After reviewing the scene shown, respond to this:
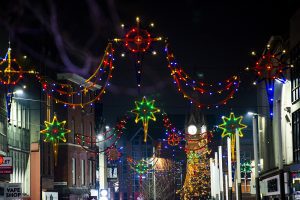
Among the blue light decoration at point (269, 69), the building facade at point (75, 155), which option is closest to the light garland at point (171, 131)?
the blue light decoration at point (269, 69)

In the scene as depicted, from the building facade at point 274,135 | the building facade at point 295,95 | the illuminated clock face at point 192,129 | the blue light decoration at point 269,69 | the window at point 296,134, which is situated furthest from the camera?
the illuminated clock face at point 192,129

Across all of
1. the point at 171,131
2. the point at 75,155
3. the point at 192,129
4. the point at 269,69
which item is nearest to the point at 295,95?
the point at 171,131

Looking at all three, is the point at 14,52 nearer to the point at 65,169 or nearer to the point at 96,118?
the point at 65,169

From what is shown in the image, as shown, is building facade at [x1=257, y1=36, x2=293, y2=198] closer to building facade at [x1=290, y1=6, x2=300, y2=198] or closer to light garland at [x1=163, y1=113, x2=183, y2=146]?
building facade at [x1=290, y1=6, x2=300, y2=198]

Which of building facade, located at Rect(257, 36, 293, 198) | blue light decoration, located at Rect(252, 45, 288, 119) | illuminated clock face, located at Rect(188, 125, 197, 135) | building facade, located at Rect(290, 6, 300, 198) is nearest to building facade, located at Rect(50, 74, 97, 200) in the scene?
building facade, located at Rect(257, 36, 293, 198)

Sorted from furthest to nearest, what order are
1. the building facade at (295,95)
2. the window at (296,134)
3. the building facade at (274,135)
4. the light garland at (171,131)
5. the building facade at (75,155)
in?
the building facade at (75,155)
the building facade at (274,135)
the light garland at (171,131)
the window at (296,134)
the building facade at (295,95)

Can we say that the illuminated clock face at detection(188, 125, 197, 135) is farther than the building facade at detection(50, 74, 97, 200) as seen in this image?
Yes

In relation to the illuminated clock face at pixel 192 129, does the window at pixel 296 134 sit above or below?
below

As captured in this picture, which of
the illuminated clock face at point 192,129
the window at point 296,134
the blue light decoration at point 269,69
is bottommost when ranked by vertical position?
the window at point 296,134

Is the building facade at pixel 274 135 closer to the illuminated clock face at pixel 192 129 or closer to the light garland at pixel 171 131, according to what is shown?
the light garland at pixel 171 131

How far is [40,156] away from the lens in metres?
64.2

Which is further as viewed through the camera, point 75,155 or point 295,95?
point 75,155

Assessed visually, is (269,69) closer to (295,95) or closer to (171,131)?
(295,95)

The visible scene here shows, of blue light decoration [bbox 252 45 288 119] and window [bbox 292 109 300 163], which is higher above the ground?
blue light decoration [bbox 252 45 288 119]
